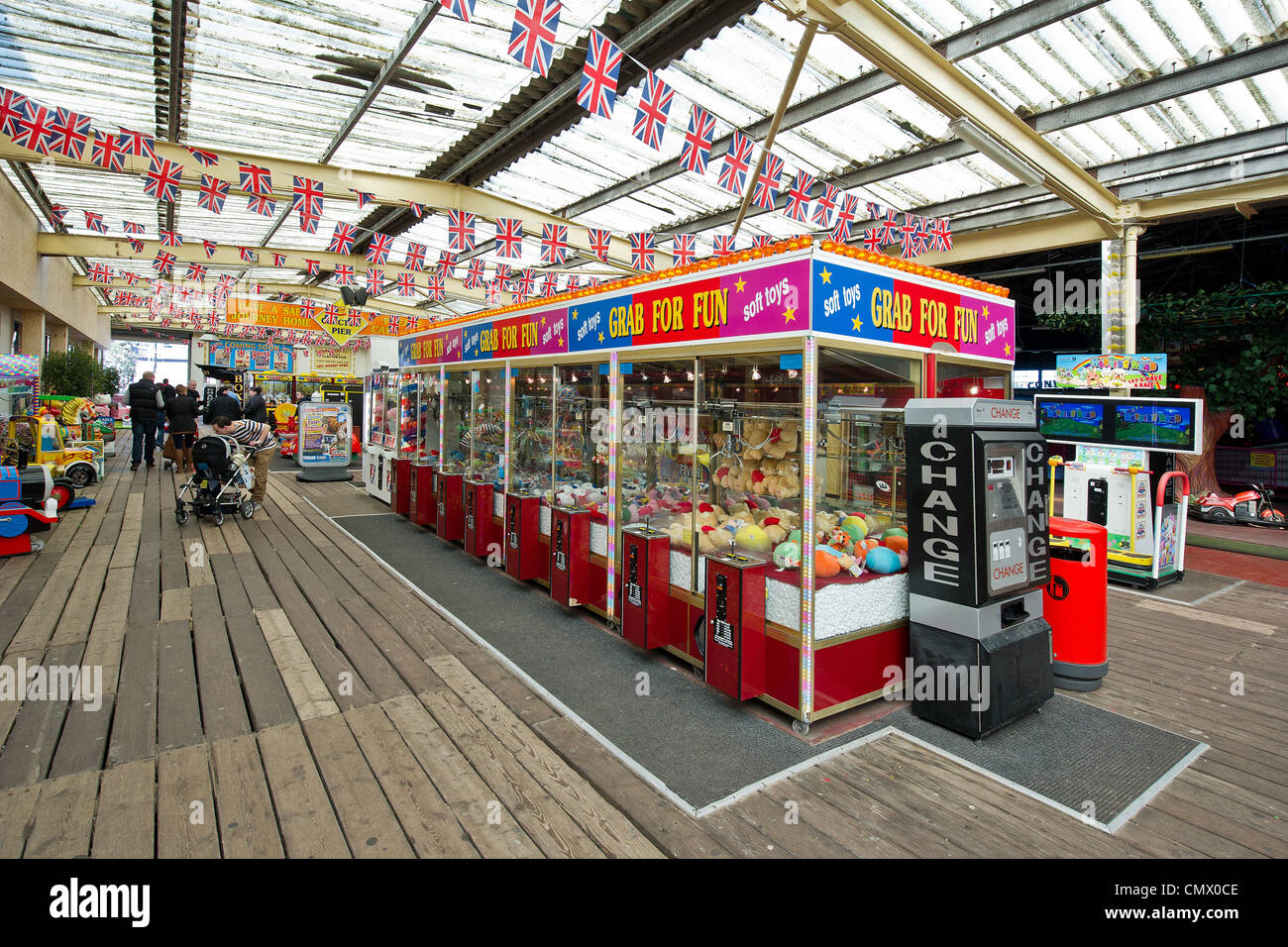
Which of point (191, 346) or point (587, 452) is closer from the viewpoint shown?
point (587, 452)

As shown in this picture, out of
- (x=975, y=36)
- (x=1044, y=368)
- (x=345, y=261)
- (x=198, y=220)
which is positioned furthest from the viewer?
(x=345, y=261)

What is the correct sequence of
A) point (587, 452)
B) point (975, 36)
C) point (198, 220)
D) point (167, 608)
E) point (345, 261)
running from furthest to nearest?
point (345, 261) < point (198, 220) < point (587, 452) < point (975, 36) < point (167, 608)

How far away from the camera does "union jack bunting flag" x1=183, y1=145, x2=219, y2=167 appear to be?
22.8ft

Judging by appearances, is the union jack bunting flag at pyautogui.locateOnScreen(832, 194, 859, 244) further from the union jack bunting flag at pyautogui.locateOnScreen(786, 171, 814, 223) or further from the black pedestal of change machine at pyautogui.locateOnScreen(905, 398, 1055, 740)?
the black pedestal of change machine at pyautogui.locateOnScreen(905, 398, 1055, 740)

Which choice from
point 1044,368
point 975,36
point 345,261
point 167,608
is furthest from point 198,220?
point 1044,368

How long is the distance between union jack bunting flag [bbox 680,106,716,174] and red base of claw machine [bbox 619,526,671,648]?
3187mm

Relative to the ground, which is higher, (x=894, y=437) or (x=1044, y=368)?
(x=1044, y=368)

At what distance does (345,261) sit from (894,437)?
14.0 metres

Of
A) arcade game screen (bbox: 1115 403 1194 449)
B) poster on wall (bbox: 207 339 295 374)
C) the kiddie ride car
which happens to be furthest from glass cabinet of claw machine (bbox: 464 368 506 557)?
poster on wall (bbox: 207 339 295 374)

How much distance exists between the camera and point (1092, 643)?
3904 mm

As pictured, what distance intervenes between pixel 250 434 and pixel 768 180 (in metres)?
7.14

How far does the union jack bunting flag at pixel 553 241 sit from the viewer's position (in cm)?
976
